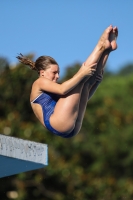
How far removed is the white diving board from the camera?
5882 millimetres

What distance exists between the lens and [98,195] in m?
13.2

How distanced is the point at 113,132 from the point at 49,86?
11056mm

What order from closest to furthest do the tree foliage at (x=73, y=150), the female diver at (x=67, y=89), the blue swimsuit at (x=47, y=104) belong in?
the female diver at (x=67, y=89) → the blue swimsuit at (x=47, y=104) → the tree foliage at (x=73, y=150)

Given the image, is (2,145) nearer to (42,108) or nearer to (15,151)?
(15,151)

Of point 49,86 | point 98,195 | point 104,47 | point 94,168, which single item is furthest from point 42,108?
point 94,168

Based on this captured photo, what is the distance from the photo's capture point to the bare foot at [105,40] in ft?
17.9

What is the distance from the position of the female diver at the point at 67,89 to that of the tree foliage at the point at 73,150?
6.35 m

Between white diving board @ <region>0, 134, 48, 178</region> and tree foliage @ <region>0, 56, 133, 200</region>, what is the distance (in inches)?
221

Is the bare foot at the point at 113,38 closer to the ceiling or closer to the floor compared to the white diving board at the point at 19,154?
closer to the ceiling

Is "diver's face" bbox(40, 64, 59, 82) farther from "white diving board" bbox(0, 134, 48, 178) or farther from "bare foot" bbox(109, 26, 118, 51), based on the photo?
"white diving board" bbox(0, 134, 48, 178)

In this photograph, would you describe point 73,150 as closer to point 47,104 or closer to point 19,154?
point 19,154

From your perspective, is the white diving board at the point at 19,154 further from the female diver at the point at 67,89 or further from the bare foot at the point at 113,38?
the bare foot at the point at 113,38

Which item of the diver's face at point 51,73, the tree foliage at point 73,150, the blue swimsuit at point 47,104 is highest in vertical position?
the diver's face at point 51,73

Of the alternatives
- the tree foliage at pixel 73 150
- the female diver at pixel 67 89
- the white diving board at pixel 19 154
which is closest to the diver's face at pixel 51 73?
the female diver at pixel 67 89
